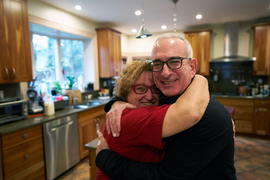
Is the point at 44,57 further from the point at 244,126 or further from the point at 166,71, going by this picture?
the point at 244,126

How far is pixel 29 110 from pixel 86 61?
87.4 inches

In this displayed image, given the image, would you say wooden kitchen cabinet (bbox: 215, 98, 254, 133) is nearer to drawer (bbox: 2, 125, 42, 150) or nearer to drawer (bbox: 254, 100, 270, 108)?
drawer (bbox: 254, 100, 270, 108)

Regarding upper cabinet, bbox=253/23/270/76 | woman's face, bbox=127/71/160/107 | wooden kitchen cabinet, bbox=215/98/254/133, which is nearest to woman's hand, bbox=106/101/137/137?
woman's face, bbox=127/71/160/107

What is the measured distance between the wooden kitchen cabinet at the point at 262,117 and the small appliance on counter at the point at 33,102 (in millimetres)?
4693

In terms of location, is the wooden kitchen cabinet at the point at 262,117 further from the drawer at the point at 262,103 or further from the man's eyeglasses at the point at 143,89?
the man's eyeglasses at the point at 143,89

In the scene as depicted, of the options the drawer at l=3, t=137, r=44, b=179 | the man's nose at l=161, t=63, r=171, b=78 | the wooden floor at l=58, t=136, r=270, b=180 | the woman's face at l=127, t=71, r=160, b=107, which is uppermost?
the man's nose at l=161, t=63, r=171, b=78

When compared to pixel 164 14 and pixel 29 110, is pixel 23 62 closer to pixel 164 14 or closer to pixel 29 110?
pixel 29 110

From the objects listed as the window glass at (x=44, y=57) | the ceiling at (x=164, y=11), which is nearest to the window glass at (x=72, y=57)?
the window glass at (x=44, y=57)

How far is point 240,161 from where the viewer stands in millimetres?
3137

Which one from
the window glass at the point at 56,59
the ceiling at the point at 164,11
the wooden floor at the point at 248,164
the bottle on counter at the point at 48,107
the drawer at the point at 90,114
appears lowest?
the wooden floor at the point at 248,164

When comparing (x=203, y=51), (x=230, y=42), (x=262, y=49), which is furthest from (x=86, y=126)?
(x=262, y=49)

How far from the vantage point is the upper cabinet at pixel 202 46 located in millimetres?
4789

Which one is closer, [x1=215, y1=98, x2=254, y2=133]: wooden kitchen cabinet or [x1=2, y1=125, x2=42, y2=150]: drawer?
[x1=2, y1=125, x2=42, y2=150]: drawer

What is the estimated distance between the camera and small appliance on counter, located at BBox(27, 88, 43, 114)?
8.75 feet
